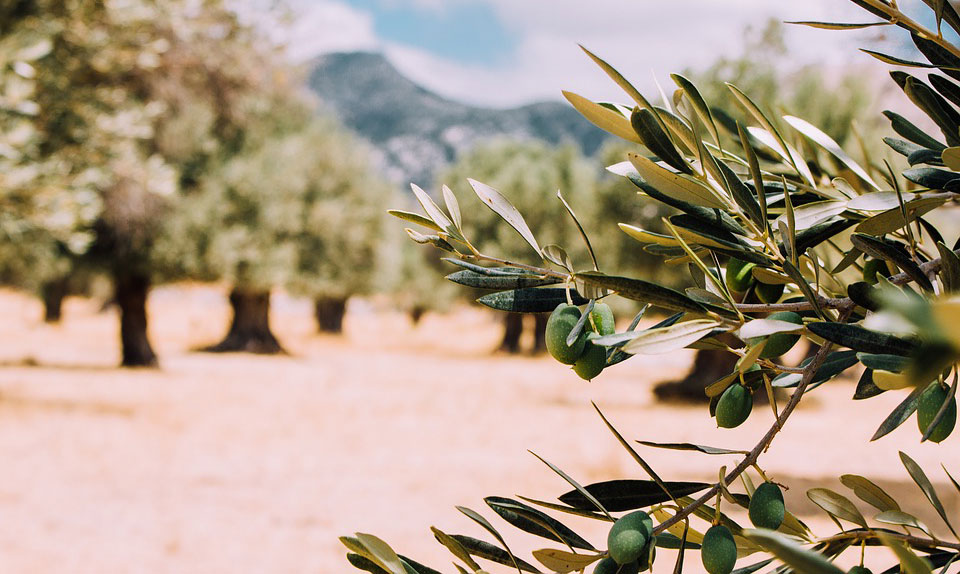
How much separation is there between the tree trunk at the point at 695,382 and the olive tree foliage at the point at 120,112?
30.0 feet

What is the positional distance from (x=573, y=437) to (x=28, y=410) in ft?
24.2

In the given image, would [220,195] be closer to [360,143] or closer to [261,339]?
[360,143]

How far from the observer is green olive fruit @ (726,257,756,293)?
0.72 metres

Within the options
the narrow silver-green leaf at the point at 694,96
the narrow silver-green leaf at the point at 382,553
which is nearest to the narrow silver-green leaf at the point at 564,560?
the narrow silver-green leaf at the point at 382,553

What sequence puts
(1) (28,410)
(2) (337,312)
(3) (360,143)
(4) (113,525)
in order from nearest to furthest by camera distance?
1. (4) (113,525)
2. (1) (28,410)
3. (3) (360,143)
4. (2) (337,312)

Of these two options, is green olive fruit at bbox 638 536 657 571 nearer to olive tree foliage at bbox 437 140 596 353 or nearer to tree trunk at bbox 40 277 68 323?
olive tree foliage at bbox 437 140 596 353

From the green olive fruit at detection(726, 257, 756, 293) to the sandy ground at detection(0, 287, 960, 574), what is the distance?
16cm

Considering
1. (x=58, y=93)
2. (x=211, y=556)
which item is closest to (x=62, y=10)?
(x=58, y=93)

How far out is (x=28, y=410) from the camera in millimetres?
10664

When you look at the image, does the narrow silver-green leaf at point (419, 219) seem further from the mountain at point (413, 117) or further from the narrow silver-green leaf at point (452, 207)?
the mountain at point (413, 117)

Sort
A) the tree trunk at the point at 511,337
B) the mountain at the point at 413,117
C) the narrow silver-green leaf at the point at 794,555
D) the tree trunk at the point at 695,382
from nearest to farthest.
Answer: the narrow silver-green leaf at the point at 794,555, the tree trunk at the point at 695,382, the tree trunk at the point at 511,337, the mountain at the point at 413,117

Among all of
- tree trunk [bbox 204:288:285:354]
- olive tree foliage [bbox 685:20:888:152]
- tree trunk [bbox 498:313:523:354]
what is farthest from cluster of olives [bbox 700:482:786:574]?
tree trunk [bbox 498:313:523:354]

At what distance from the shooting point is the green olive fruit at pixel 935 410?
587mm

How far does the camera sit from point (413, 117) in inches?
4444
